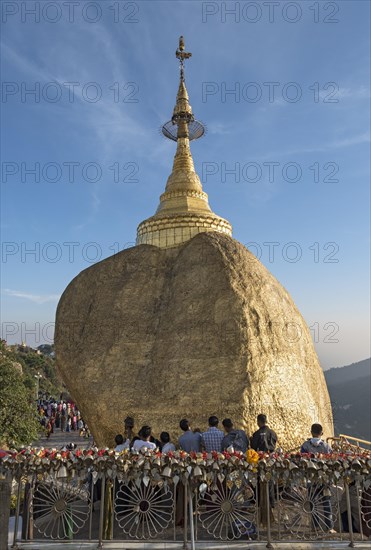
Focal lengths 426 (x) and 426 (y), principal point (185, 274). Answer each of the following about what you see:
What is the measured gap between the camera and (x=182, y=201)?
17.3 m

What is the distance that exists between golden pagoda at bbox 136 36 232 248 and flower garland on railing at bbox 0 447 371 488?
27.1 feet

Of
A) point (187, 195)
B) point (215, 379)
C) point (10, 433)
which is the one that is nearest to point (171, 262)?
point (215, 379)

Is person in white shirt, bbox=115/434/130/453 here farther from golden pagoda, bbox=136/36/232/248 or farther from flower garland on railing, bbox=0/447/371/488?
golden pagoda, bbox=136/36/232/248

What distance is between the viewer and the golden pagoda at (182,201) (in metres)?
14.9

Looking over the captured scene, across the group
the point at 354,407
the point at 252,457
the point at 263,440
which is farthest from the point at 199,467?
the point at 354,407

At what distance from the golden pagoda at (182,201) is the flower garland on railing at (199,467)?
8.26 m

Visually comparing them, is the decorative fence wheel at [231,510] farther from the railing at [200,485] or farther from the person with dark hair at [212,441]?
the person with dark hair at [212,441]

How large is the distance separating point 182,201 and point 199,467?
40.6 feet

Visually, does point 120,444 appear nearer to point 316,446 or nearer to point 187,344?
point 187,344

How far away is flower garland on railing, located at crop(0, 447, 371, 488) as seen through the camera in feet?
21.3

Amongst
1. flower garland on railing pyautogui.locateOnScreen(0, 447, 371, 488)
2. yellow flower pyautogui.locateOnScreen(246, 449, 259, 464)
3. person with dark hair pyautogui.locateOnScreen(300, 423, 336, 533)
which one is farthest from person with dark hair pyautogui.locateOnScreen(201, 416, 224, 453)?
person with dark hair pyautogui.locateOnScreen(300, 423, 336, 533)

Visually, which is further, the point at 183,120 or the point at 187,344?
the point at 183,120

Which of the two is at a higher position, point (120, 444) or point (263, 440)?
point (263, 440)

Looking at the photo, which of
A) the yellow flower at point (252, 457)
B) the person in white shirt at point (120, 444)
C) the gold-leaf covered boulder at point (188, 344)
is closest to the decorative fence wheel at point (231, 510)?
the yellow flower at point (252, 457)
